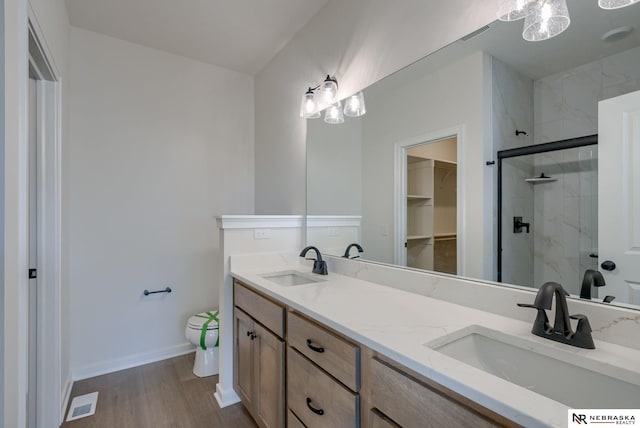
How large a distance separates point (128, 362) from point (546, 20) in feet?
10.6

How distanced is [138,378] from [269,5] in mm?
2822

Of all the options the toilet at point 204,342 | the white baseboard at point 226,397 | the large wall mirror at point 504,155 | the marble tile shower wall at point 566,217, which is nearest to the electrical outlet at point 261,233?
the large wall mirror at point 504,155

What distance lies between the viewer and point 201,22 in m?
2.23

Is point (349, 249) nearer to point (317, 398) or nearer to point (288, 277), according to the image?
point (288, 277)

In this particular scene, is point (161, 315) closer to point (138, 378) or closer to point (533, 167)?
point (138, 378)

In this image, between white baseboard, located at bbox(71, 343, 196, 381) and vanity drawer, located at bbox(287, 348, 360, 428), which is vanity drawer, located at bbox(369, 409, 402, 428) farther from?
white baseboard, located at bbox(71, 343, 196, 381)

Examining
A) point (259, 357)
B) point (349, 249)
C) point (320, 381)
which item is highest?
point (349, 249)

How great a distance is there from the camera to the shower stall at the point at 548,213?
0.96m

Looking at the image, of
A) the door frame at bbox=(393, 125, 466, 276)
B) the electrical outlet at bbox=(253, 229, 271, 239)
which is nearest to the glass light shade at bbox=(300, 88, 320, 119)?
the door frame at bbox=(393, 125, 466, 276)

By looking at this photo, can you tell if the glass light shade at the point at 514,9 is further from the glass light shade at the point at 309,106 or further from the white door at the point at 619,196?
the glass light shade at the point at 309,106

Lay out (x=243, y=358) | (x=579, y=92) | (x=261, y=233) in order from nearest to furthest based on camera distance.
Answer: (x=579, y=92), (x=243, y=358), (x=261, y=233)

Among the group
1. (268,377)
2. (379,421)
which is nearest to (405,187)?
(379,421)

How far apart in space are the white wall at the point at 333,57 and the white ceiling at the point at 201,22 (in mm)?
138

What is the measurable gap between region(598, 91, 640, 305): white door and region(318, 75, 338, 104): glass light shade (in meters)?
1.37
